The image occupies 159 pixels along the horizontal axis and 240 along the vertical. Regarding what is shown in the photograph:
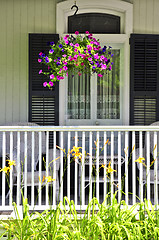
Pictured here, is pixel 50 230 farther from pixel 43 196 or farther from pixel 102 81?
pixel 102 81

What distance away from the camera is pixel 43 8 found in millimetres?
6277

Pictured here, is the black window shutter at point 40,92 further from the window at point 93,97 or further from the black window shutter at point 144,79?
the black window shutter at point 144,79

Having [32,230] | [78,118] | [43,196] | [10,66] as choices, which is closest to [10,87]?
[10,66]

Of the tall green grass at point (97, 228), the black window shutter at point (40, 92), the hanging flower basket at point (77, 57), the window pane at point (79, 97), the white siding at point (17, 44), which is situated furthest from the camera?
the window pane at point (79, 97)

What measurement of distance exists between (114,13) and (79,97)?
142 cm

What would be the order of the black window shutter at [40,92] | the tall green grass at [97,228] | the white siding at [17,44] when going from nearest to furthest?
the tall green grass at [97,228], the black window shutter at [40,92], the white siding at [17,44]

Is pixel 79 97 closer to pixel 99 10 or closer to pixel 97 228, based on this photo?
pixel 99 10

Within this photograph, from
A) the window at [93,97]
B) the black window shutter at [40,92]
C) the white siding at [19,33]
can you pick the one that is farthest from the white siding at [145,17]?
the black window shutter at [40,92]

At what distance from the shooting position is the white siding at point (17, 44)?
6.27 m

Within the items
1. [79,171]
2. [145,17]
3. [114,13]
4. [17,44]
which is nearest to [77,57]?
[79,171]

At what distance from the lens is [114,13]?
251 inches

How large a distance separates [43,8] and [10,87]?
1315 millimetres

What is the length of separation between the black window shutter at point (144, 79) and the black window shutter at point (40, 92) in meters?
1.18

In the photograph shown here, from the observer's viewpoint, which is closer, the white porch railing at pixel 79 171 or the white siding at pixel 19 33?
the white porch railing at pixel 79 171
